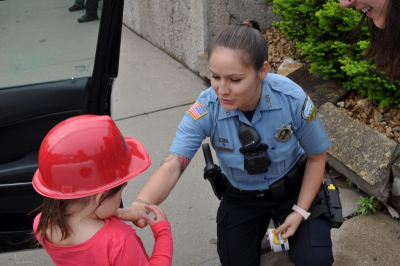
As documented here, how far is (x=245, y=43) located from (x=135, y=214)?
2.73 ft

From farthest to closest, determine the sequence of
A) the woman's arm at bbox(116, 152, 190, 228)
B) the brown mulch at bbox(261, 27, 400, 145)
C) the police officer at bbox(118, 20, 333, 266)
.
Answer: the brown mulch at bbox(261, 27, 400, 145), the police officer at bbox(118, 20, 333, 266), the woman's arm at bbox(116, 152, 190, 228)

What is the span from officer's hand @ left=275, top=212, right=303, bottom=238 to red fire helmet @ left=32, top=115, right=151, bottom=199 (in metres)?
0.96

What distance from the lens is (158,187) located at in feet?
6.47

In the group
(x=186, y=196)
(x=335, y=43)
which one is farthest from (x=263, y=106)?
(x=335, y=43)

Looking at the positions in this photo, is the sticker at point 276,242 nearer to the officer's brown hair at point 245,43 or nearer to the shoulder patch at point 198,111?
the shoulder patch at point 198,111

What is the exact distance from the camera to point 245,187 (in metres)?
2.26

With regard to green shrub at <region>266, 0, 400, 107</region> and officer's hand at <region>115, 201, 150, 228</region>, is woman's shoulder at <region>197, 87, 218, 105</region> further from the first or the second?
green shrub at <region>266, 0, 400, 107</region>

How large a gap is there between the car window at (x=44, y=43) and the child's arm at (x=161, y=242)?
0.90 m

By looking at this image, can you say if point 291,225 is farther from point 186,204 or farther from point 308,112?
point 186,204

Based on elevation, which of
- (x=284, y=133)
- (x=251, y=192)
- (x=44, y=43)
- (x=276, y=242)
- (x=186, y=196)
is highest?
(x=44, y=43)

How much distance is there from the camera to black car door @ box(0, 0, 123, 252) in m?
2.09

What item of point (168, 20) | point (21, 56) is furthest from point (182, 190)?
point (168, 20)

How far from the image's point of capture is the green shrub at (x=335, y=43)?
10.1 ft

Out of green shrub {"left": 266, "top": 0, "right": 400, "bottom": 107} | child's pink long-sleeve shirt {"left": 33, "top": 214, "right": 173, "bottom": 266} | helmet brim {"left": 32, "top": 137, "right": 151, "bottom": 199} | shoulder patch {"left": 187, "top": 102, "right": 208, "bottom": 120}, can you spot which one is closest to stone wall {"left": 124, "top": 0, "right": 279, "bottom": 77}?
green shrub {"left": 266, "top": 0, "right": 400, "bottom": 107}
